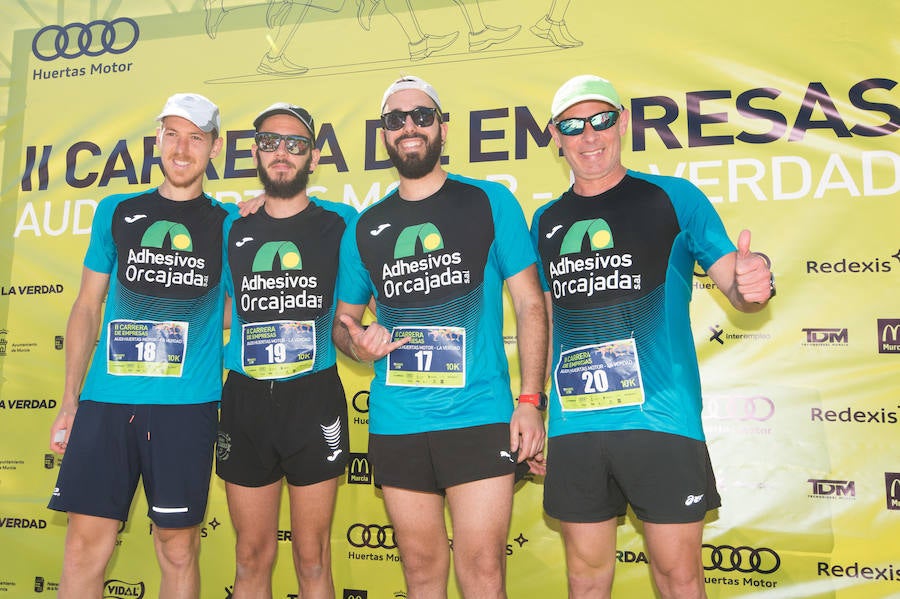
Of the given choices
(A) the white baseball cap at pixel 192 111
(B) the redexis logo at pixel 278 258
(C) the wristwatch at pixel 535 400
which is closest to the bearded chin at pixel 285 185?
(B) the redexis logo at pixel 278 258

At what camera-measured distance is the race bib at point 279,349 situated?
2.46 m

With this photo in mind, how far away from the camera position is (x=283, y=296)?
252 centimetres

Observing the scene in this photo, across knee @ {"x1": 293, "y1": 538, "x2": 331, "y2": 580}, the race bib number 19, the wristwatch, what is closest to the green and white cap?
the wristwatch

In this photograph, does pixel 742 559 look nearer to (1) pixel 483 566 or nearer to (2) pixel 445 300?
(1) pixel 483 566

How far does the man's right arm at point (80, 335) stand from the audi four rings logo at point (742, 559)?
2.69 m

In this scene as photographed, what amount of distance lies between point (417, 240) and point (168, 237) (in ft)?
3.43

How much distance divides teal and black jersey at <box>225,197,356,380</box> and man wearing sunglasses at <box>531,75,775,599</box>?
84 cm

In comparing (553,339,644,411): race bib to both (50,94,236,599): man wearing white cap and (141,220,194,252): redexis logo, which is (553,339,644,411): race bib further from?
(141,220,194,252): redexis logo

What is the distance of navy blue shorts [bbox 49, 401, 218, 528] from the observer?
2.45 metres

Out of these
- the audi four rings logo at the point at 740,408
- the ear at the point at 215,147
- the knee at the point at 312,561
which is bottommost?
the knee at the point at 312,561

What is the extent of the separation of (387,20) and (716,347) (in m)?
2.29

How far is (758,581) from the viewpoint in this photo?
2893 millimetres

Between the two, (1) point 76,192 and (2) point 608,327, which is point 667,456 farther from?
(1) point 76,192

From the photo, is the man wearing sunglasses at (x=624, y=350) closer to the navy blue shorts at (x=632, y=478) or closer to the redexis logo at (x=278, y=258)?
the navy blue shorts at (x=632, y=478)
